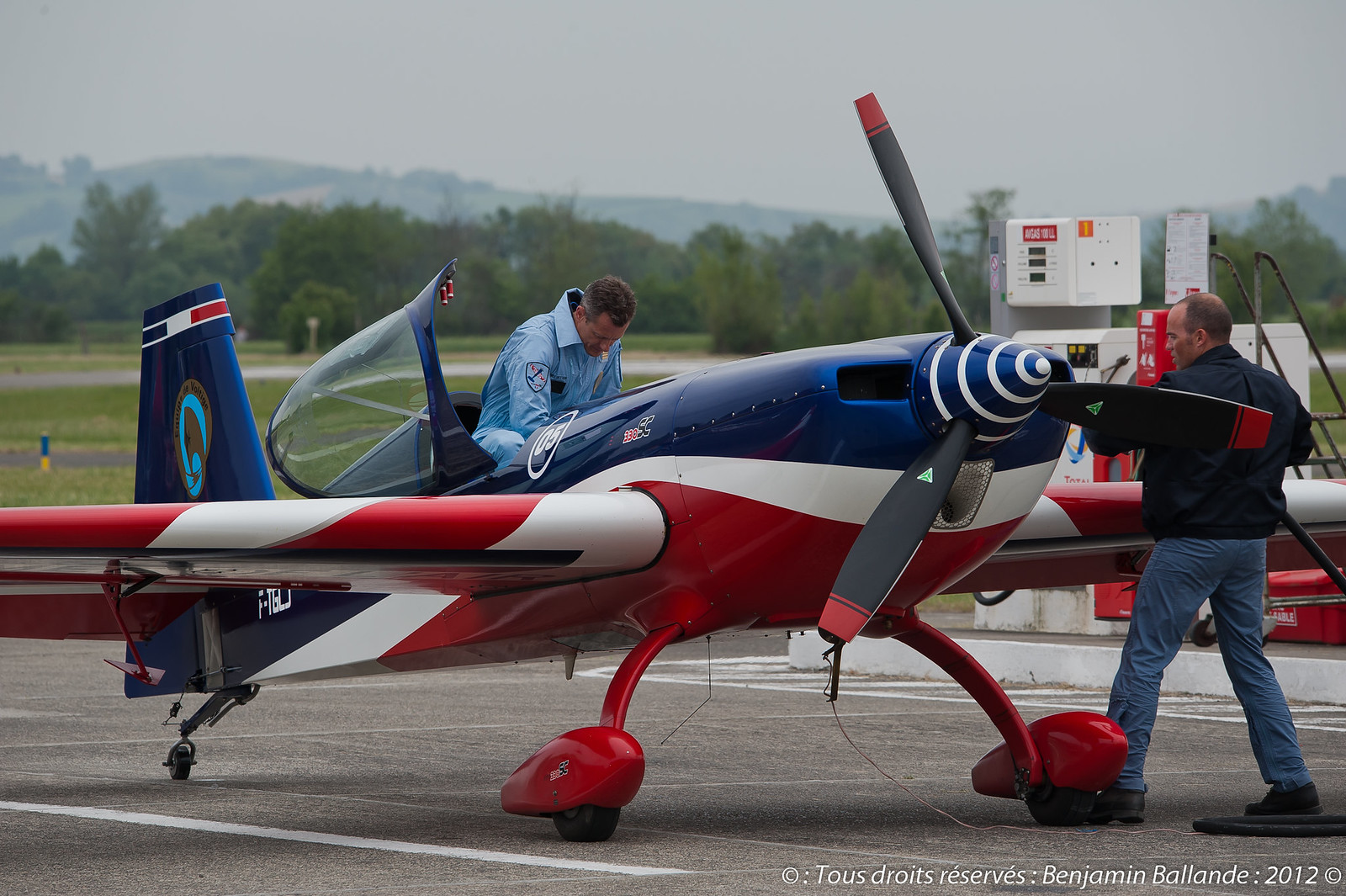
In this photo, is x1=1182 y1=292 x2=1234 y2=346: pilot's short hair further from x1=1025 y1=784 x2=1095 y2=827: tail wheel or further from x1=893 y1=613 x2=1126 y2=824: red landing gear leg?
x1=1025 y1=784 x2=1095 y2=827: tail wheel

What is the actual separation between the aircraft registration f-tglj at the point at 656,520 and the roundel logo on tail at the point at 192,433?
71 centimetres

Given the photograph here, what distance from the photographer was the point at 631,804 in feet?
21.9

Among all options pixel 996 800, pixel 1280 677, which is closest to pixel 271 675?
pixel 996 800

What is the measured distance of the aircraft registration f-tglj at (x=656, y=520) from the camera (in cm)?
527

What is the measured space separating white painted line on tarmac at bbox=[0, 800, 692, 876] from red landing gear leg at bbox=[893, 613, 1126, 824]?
67.1 inches

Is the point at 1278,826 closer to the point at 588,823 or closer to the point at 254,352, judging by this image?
the point at 588,823

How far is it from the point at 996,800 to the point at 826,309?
9741cm

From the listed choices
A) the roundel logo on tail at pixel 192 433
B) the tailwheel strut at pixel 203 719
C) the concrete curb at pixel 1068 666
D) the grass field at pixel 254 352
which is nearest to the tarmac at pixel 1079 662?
the concrete curb at pixel 1068 666

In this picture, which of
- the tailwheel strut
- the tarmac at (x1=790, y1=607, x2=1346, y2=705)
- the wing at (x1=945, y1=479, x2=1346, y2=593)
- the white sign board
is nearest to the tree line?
the tarmac at (x1=790, y1=607, x2=1346, y2=705)

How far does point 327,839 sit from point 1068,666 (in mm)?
6507

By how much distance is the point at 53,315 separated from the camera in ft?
371

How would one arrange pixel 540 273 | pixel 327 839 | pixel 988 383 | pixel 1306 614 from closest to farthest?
1. pixel 988 383
2. pixel 327 839
3. pixel 1306 614
4. pixel 540 273

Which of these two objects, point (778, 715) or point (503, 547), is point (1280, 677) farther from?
point (503, 547)

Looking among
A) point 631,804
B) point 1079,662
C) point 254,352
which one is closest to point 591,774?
point 631,804
